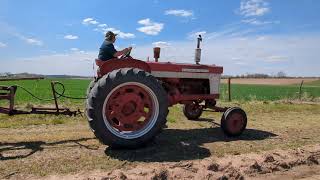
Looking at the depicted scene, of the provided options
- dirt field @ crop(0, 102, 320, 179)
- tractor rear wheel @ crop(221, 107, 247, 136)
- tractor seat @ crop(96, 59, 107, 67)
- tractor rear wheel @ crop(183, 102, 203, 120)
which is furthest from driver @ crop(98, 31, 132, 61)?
tractor rear wheel @ crop(183, 102, 203, 120)

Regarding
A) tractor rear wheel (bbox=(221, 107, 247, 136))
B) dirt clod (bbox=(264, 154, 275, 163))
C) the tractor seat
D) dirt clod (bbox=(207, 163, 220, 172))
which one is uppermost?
the tractor seat

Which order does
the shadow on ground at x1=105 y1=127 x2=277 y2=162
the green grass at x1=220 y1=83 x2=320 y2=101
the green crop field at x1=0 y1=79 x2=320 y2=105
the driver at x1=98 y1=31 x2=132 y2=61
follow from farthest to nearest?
the green grass at x1=220 y1=83 x2=320 y2=101, the green crop field at x1=0 y1=79 x2=320 y2=105, the driver at x1=98 y1=31 x2=132 y2=61, the shadow on ground at x1=105 y1=127 x2=277 y2=162

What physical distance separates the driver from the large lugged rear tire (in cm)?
77

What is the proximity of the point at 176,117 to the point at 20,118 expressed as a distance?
4295 mm

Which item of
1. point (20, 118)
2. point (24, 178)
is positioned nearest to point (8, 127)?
point (20, 118)

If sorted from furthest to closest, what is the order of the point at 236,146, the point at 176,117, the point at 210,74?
the point at 176,117 < the point at 210,74 < the point at 236,146

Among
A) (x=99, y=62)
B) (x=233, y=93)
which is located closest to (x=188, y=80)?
(x=99, y=62)

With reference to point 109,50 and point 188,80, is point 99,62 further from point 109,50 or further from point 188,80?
point 188,80

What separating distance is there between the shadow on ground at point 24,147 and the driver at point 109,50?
1.68m

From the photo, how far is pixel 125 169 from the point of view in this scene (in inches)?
243

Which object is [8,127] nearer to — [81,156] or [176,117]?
[81,156]

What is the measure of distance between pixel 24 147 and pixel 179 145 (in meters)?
2.78

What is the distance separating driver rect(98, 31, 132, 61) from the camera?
Answer: 8.12m

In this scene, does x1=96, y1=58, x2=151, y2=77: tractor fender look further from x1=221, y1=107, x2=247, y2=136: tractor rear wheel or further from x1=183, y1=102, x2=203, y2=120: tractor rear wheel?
x1=183, y1=102, x2=203, y2=120: tractor rear wheel
